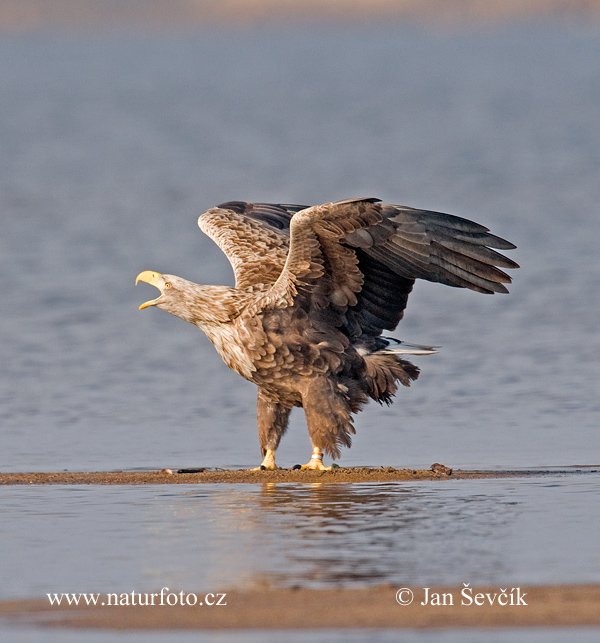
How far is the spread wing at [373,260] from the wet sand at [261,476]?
4.19 feet

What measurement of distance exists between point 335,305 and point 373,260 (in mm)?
442

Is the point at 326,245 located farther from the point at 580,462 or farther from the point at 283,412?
the point at 580,462

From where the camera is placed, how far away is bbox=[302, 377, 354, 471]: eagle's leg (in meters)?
10.2

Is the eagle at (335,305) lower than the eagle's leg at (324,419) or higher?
higher

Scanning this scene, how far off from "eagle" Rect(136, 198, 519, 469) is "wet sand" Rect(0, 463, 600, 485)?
1.48 ft

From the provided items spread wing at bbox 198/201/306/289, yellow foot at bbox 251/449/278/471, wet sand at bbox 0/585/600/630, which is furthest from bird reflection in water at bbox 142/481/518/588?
spread wing at bbox 198/201/306/289

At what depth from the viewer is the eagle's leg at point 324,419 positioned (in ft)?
33.5

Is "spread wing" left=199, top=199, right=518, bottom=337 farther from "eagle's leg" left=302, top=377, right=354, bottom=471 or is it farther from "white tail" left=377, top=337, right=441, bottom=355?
"eagle's leg" left=302, top=377, right=354, bottom=471

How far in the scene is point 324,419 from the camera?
10.2 m

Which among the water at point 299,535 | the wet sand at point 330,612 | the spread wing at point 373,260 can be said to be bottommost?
the wet sand at point 330,612

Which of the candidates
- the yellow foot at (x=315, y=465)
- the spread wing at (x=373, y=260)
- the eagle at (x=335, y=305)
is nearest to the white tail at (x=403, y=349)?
the eagle at (x=335, y=305)

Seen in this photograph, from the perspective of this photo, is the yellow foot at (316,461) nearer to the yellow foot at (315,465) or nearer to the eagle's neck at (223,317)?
the yellow foot at (315,465)

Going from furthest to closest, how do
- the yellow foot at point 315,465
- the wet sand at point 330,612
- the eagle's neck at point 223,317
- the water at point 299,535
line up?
the eagle's neck at point 223,317 → the yellow foot at point 315,465 → the water at point 299,535 → the wet sand at point 330,612

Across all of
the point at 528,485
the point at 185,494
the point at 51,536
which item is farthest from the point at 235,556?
the point at 528,485
